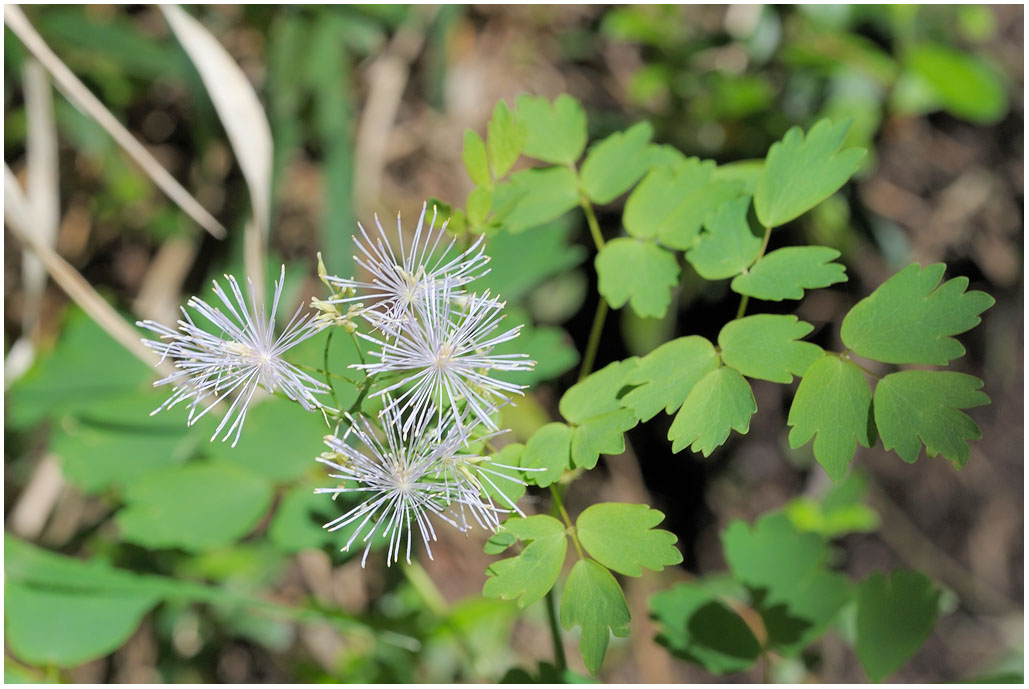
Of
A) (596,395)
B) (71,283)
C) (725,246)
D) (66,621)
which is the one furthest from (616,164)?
(66,621)

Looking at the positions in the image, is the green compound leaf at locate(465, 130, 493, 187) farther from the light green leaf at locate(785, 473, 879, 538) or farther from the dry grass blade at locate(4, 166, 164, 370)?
the light green leaf at locate(785, 473, 879, 538)

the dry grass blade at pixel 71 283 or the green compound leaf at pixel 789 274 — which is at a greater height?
the dry grass blade at pixel 71 283

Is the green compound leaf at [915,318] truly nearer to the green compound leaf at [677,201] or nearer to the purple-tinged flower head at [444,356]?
the green compound leaf at [677,201]

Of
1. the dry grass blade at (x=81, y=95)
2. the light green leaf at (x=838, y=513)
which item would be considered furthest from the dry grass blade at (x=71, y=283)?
the light green leaf at (x=838, y=513)

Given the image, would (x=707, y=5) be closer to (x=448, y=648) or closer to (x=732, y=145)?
(x=732, y=145)

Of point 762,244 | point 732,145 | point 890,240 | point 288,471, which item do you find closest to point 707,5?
point 732,145
